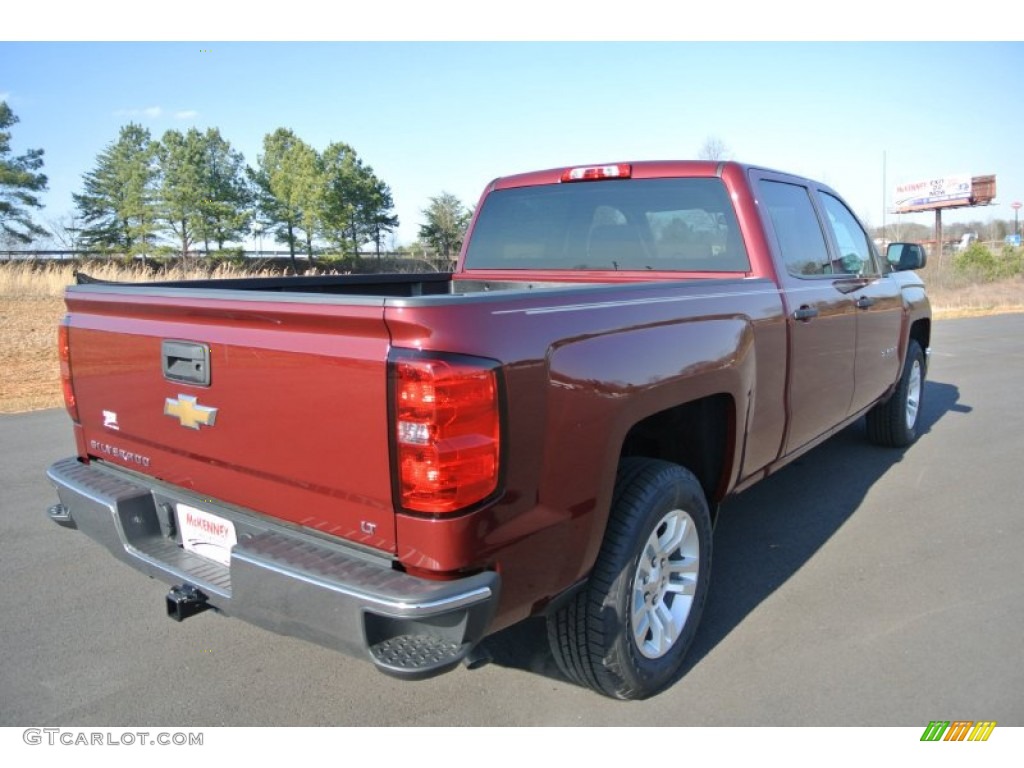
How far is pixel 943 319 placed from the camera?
1791 cm

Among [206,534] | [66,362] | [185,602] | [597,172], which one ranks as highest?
[597,172]

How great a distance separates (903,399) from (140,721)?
18.1 feet

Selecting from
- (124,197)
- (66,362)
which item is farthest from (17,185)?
(66,362)

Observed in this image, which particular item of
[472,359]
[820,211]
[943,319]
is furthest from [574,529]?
[943,319]

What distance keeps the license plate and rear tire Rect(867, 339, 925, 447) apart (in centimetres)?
493

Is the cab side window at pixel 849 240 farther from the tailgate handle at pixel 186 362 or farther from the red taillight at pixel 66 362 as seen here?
the red taillight at pixel 66 362

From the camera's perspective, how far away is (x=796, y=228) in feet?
13.0

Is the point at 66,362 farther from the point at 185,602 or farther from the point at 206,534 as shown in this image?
the point at 185,602

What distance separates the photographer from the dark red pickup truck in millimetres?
1968

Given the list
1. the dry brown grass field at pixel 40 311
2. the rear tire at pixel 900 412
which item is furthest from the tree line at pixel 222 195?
the rear tire at pixel 900 412

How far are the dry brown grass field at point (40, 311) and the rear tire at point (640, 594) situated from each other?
6.84 m

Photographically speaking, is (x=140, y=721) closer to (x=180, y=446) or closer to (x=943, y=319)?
(x=180, y=446)

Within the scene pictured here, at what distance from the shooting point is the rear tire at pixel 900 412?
5742mm

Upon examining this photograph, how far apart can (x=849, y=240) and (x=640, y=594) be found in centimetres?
316
